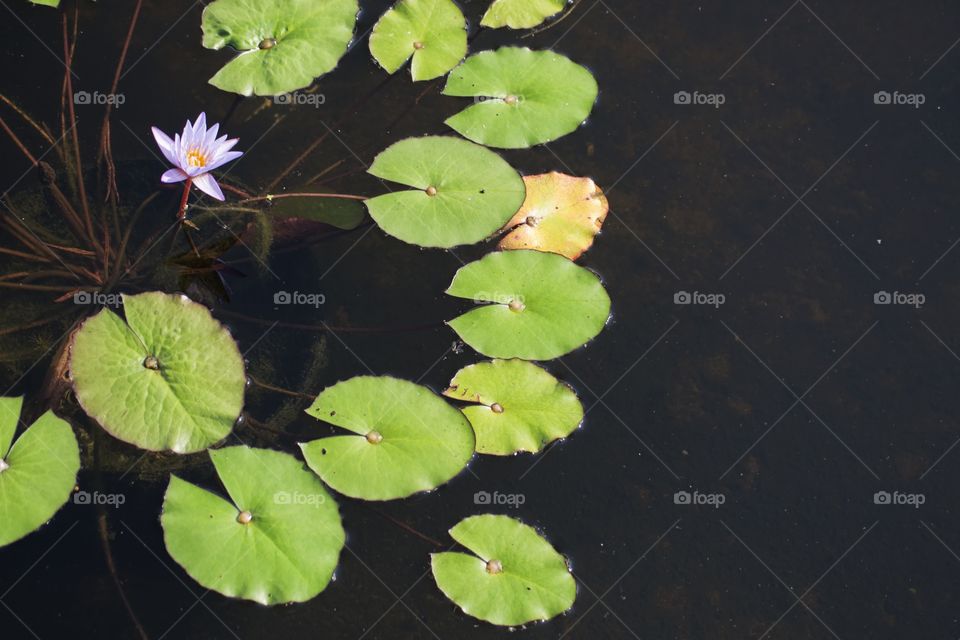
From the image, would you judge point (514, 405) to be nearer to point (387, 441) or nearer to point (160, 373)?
point (387, 441)

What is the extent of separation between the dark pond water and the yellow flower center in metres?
0.39

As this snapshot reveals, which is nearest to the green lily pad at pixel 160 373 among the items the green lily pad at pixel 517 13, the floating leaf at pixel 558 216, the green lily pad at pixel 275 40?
the green lily pad at pixel 275 40

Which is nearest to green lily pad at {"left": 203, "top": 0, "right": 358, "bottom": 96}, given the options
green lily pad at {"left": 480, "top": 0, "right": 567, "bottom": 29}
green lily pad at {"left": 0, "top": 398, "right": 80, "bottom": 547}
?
green lily pad at {"left": 480, "top": 0, "right": 567, "bottom": 29}

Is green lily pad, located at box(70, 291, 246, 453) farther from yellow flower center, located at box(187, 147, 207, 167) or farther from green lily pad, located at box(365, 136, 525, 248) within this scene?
green lily pad, located at box(365, 136, 525, 248)

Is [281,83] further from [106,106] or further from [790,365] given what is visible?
[790,365]

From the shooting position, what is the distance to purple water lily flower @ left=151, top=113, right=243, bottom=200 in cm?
307

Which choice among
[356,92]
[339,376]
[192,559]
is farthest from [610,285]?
[192,559]

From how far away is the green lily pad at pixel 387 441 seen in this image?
300 centimetres

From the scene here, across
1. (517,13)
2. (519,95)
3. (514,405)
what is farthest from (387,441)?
(517,13)

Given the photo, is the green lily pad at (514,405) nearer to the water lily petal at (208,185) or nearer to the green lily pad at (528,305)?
the green lily pad at (528,305)

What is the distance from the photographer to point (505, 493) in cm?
320

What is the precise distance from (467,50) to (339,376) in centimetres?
160

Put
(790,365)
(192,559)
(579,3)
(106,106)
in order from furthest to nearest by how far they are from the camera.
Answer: (579,3), (106,106), (790,365), (192,559)

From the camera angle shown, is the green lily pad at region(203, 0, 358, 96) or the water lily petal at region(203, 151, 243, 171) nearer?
the water lily petal at region(203, 151, 243, 171)
